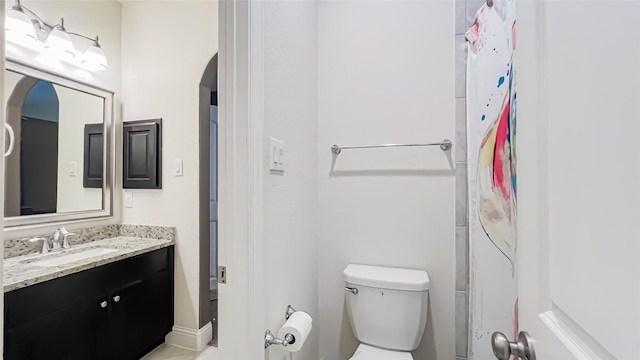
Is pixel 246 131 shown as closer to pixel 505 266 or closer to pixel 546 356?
pixel 546 356

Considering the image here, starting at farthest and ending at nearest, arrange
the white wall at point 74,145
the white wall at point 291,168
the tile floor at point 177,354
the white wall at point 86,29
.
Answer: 1. the tile floor at point 177,354
2. the white wall at point 74,145
3. the white wall at point 86,29
4. the white wall at point 291,168

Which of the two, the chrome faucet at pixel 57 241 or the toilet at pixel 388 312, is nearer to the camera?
the toilet at pixel 388 312

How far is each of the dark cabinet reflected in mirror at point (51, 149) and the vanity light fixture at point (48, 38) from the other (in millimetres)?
191

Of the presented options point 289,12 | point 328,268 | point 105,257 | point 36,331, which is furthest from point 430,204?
point 36,331

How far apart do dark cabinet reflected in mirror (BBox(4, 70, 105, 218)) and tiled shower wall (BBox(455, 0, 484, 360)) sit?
2370 millimetres

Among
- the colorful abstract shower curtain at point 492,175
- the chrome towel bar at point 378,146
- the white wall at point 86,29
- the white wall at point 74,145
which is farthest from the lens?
the white wall at point 74,145

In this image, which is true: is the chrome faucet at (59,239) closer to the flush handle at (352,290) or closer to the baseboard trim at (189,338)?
the baseboard trim at (189,338)

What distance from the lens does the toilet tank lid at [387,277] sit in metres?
1.28

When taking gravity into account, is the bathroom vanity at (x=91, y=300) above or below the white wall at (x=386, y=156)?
below

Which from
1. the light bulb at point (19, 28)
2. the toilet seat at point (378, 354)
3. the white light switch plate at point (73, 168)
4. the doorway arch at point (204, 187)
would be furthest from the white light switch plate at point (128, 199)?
the toilet seat at point (378, 354)

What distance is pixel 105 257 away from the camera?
5.03 ft

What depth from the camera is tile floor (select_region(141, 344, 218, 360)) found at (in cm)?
191

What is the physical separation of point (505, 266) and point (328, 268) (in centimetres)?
91

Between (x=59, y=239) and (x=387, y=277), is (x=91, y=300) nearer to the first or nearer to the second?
(x=59, y=239)
